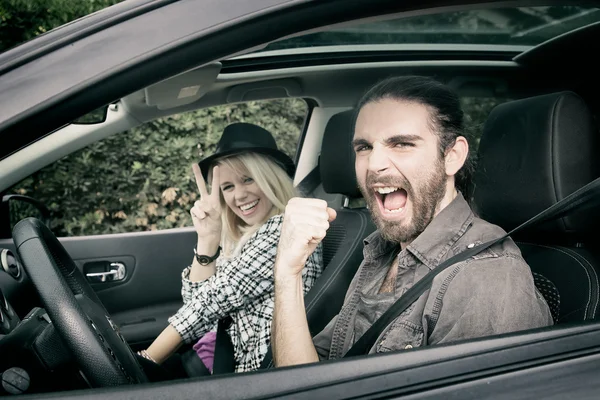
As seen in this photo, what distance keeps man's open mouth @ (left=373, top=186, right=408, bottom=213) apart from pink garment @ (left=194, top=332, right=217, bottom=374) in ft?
3.88

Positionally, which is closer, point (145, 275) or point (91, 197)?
point (145, 275)

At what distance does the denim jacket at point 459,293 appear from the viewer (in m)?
1.36

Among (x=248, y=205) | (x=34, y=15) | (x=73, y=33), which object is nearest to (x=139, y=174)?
(x=34, y=15)

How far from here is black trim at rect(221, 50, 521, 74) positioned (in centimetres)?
270

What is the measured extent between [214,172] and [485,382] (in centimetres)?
191

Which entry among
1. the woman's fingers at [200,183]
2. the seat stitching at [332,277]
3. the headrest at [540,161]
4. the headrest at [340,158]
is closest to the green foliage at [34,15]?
the woman's fingers at [200,183]

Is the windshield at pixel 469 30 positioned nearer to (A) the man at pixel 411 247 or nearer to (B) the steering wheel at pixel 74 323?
(A) the man at pixel 411 247

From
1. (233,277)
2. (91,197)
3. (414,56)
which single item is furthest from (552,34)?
(91,197)

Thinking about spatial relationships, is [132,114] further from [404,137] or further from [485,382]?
[485,382]

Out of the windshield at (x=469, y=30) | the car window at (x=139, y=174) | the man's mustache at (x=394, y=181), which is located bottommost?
the car window at (x=139, y=174)

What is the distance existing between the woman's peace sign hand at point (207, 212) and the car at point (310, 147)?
0.38 m

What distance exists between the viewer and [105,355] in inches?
46.5

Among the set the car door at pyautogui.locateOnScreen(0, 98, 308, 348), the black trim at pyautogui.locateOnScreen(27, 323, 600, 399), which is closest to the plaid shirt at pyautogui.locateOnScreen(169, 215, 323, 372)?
the black trim at pyautogui.locateOnScreen(27, 323, 600, 399)

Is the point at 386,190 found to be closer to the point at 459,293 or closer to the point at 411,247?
the point at 411,247
